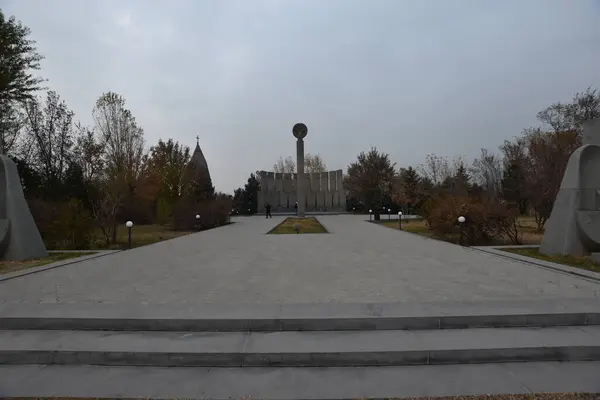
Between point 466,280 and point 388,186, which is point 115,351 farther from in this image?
point 388,186

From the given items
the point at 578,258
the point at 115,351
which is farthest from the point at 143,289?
the point at 578,258

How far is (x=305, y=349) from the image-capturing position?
13.9 feet

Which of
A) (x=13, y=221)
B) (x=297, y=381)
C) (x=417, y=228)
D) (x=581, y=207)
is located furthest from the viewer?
(x=417, y=228)

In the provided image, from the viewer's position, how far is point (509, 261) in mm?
10125

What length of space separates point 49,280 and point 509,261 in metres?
10.8

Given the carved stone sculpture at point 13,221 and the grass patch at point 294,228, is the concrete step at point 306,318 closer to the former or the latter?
the carved stone sculpture at point 13,221

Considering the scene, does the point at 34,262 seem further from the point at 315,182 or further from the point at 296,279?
the point at 315,182

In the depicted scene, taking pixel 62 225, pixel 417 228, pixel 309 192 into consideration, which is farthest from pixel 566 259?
pixel 309 192

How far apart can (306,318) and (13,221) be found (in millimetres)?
10236

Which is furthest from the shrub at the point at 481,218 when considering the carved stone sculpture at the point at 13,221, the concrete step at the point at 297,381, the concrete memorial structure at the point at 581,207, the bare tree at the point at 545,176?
the carved stone sculpture at the point at 13,221

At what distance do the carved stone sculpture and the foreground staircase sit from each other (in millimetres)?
6735

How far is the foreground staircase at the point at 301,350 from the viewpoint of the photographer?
144 inches

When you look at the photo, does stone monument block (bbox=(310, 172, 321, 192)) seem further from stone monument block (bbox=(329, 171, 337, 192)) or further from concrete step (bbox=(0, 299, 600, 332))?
concrete step (bbox=(0, 299, 600, 332))

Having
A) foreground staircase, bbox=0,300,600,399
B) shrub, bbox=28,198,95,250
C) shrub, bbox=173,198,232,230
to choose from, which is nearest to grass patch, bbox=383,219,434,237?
shrub, bbox=173,198,232,230
